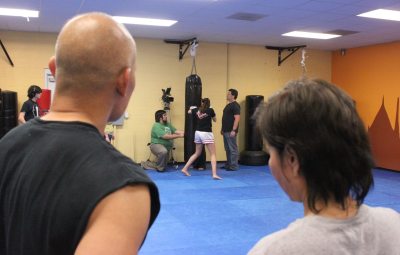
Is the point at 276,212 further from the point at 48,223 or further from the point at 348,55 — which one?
the point at 348,55

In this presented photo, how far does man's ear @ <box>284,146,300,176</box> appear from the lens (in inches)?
32.3

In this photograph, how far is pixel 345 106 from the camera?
81 centimetres

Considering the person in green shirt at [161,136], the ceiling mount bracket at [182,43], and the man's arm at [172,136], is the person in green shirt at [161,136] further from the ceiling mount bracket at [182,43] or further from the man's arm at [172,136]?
the ceiling mount bracket at [182,43]

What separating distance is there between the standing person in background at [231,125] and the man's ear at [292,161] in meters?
6.50

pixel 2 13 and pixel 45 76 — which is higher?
pixel 2 13

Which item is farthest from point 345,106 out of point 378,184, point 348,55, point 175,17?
point 348,55

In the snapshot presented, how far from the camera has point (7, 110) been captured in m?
6.70

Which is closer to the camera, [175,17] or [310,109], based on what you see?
[310,109]

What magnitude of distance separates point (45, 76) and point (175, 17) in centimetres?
296

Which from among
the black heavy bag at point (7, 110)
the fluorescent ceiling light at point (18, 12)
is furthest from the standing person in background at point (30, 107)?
the fluorescent ceiling light at point (18, 12)

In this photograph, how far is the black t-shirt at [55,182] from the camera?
793 mm

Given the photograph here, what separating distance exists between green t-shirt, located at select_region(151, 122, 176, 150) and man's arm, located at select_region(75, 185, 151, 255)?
6.78 m

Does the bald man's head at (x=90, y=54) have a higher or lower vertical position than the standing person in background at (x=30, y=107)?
higher

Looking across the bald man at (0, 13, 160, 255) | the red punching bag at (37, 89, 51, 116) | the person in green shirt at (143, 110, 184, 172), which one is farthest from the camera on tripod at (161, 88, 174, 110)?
the bald man at (0, 13, 160, 255)
